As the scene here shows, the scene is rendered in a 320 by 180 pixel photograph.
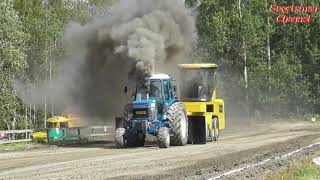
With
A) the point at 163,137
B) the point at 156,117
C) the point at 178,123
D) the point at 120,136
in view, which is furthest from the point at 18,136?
the point at 163,137

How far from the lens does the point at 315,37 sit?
56312mm

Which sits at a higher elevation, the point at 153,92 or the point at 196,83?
the point at 196,83

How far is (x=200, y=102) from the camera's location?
24.7 m

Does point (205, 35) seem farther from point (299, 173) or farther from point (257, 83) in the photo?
point (299, 173)

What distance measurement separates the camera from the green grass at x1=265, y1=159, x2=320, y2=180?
1166cm

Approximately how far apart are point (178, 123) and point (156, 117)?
912 mm

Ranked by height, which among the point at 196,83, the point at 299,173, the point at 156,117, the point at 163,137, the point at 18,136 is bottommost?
the point at 299,173

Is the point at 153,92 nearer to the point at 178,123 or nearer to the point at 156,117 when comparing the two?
the point at 156,117

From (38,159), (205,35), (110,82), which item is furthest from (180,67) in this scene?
(205,35)

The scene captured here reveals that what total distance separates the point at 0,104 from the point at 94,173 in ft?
70.3

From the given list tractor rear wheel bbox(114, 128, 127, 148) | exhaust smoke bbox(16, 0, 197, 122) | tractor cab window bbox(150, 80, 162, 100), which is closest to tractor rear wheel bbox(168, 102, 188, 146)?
tractor cab window bbox(150, 80, 162, 100)

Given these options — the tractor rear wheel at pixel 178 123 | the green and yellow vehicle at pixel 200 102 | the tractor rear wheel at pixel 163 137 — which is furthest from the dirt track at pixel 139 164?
the green and yellow vehicle at pixel 200 102

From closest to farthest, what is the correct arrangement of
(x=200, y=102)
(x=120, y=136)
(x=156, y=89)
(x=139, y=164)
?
(x=139, y=164) → (x=120, y=136) → (x=156, y=89) → (x=200, y=102)

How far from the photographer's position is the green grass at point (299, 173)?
11664 mm
